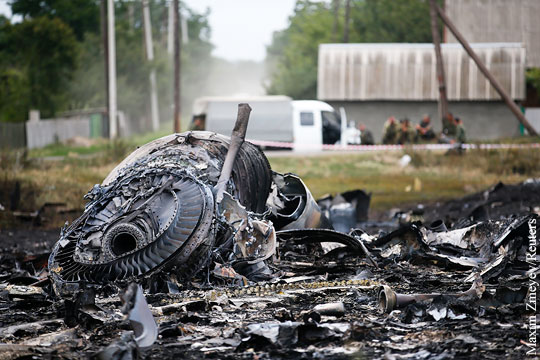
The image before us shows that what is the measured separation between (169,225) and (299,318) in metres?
1.61

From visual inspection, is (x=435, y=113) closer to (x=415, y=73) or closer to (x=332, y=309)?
(x=415, y=73)

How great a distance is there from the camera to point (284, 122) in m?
27.9

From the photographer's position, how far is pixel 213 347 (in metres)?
5.18

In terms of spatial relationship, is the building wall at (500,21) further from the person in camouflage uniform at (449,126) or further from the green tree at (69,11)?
the green tree at (69,11)

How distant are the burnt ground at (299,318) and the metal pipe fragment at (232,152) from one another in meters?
0.92

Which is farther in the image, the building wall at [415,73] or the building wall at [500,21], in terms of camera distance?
the building wall at [500,21]

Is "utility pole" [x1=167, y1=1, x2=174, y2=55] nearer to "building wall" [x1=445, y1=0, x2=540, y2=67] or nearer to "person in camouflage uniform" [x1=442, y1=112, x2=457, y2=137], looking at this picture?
"building wall" [x1=445, y1=0, x2=540, y2=67]

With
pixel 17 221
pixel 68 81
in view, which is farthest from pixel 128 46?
pixel 17 221

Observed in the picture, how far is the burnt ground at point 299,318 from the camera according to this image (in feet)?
16.5

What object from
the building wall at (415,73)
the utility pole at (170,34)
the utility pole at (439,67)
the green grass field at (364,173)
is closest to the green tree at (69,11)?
Answer: the building wall at (415,73)

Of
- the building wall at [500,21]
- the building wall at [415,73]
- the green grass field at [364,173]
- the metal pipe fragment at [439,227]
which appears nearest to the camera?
the metal pipe fragment at [439,227]

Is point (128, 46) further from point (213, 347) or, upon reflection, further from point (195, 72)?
point (213, 347)

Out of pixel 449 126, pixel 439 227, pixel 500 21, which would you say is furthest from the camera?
pixel 500 21

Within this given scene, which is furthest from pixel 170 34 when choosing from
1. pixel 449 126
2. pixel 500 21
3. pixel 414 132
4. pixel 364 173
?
pixel 364 173
